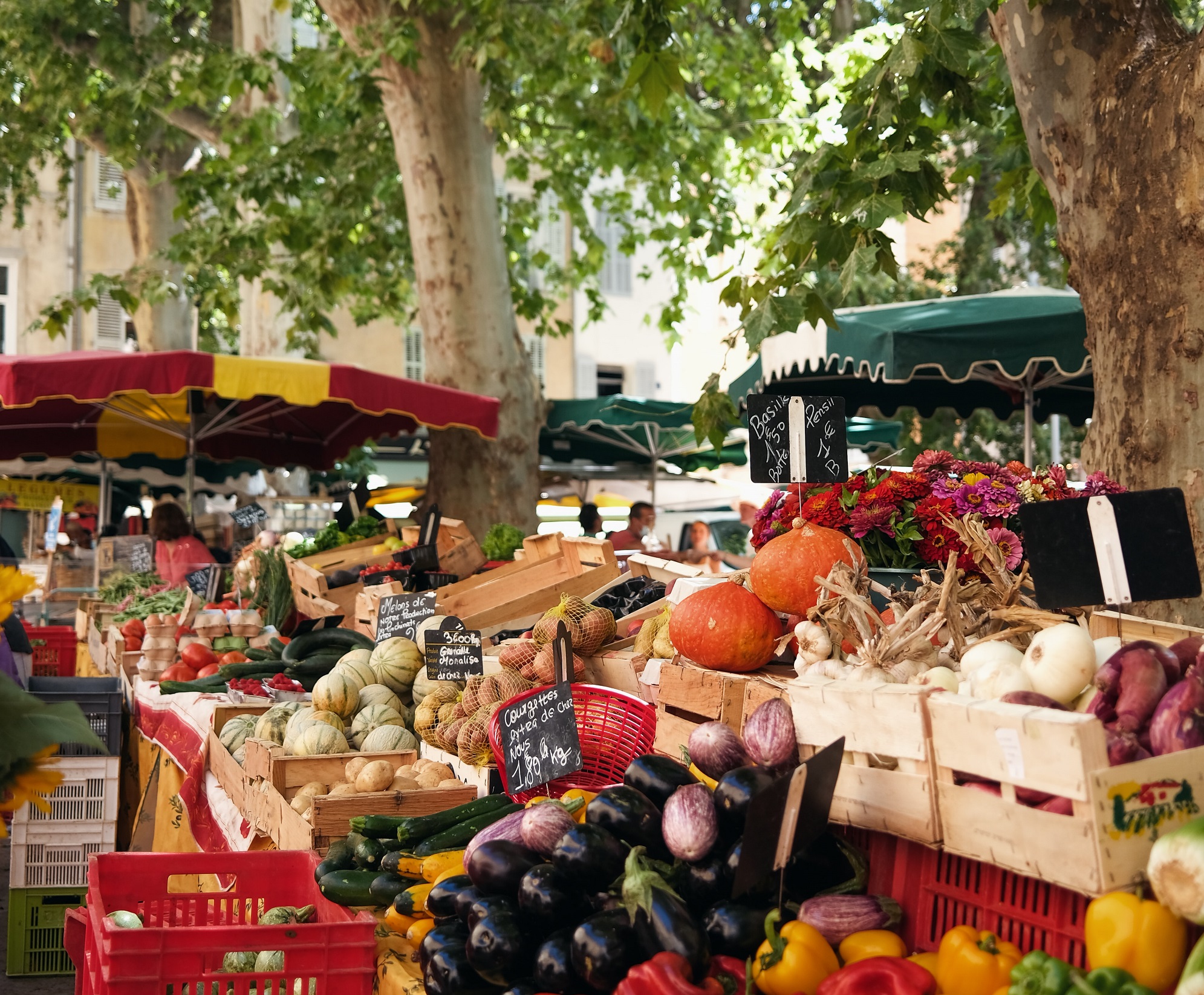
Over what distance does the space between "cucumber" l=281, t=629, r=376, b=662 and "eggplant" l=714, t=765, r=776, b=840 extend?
142 inches

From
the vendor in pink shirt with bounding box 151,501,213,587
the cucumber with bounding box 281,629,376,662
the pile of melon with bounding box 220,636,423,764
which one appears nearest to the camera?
the pile of melon with bounding box 220,636,423,764

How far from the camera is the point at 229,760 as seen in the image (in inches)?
157

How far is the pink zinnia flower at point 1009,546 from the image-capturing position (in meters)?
2.97

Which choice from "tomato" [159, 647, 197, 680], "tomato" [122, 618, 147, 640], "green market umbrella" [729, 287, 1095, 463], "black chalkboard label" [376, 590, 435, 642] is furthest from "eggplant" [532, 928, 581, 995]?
"tomato" [122, 618, 147, 640]

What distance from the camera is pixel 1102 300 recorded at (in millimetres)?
3584

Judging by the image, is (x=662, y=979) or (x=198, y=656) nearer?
(x=662, y=979)

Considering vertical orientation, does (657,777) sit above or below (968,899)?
above

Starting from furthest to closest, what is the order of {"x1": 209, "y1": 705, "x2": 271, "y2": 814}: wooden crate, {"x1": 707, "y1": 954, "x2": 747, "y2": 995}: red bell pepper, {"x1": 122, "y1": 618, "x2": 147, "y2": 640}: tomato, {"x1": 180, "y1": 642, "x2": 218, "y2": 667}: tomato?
1. {"x1": 122, "y1": 618, "x2": 147, "y2": 640}: tomato
2. {"x1": 180, "y1": 642, "x2": 218, "y2": 667}: tomato
3. {"x1": 209, "y1": 705, "x2": 271, "y2": 814}: wooden crate
4. {"x1": 707, "y1": 954, "x2": 747, "y2": 995}: red bell pepper

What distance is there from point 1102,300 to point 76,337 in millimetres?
21676

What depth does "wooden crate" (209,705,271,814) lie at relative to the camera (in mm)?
3799

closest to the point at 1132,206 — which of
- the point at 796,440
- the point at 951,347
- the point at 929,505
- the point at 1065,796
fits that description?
the point at 929,505

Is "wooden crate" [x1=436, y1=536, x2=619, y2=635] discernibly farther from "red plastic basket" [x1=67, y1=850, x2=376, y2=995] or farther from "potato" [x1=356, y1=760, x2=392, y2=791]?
"red plastic basket" [x1=67, y1=850, x2=376, y2=995]

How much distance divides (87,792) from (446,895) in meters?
3.08

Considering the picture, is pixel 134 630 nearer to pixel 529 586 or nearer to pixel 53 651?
pixel 53 651
